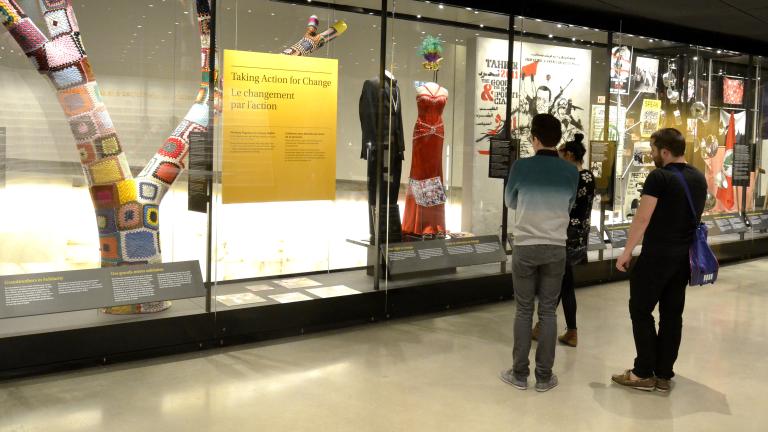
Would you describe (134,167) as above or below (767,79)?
below

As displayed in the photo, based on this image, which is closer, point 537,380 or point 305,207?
point 537,380

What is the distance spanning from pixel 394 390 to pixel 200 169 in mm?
1915

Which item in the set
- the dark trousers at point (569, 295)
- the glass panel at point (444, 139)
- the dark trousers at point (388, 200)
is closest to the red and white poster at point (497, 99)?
the glass panel at point (444, 139)

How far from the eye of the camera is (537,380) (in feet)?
14.3

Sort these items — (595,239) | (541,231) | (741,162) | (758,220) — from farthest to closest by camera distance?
1. (758,220)
2. (741,162)
3. (595,239)
4. (541,231)

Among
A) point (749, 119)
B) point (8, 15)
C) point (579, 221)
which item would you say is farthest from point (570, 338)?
point (749, 119)

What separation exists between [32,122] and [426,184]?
3259 mm

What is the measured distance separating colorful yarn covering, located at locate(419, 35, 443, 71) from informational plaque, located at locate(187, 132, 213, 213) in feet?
6.84

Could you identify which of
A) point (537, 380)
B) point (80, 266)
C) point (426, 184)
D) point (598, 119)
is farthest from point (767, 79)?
point (80, 266)

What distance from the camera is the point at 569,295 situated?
5160 mm

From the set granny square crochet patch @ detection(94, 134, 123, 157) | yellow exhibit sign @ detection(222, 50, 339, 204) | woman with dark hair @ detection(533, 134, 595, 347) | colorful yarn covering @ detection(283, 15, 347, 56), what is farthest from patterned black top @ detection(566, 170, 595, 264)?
granny square crochet patch @ detection(94, 134, 123, 157)

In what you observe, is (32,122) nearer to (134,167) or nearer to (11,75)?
(11,75)

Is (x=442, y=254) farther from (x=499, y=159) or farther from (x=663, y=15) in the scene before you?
(x=663, y=15)

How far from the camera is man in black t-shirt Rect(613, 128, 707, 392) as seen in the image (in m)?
4.17
